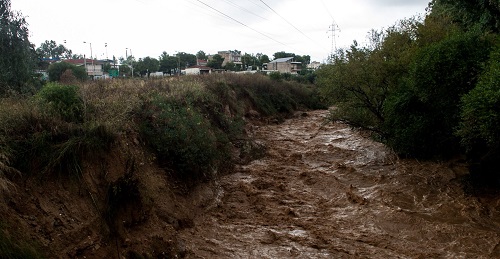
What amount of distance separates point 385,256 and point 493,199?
589 centimetres

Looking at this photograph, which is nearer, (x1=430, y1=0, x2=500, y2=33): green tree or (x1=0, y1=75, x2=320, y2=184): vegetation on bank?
(x1=0, y1=75, x2=320, y2=184): vegetation on bank

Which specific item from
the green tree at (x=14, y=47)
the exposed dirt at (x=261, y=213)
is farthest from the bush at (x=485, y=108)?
the green tree at (x=14, y=47)

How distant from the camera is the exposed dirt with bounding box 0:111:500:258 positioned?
710cm

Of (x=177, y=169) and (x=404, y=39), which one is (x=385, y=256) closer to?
(x=177, y=169)

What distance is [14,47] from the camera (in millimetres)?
25797

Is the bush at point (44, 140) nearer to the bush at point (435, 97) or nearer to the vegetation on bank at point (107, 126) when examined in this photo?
the vegetation on bank at point (107, 126)

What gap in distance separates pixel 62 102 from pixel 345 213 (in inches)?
356

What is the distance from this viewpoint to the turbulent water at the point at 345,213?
9.23 meters

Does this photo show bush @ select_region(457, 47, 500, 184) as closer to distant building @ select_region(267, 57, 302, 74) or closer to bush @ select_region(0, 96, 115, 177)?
bush @ select_region(0, 96, 115, 177)

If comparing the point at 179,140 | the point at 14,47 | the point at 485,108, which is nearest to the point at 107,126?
the point at 179,140

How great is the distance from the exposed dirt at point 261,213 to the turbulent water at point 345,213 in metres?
0.03

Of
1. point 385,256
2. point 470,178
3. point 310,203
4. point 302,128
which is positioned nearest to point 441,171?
point 470,178

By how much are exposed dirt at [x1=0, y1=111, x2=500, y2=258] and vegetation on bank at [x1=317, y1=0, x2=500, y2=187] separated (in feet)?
5.30

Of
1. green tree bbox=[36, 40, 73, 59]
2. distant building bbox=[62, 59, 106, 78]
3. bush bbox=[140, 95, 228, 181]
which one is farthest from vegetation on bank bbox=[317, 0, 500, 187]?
green tree bbox=[36, 40, 73, 59]
